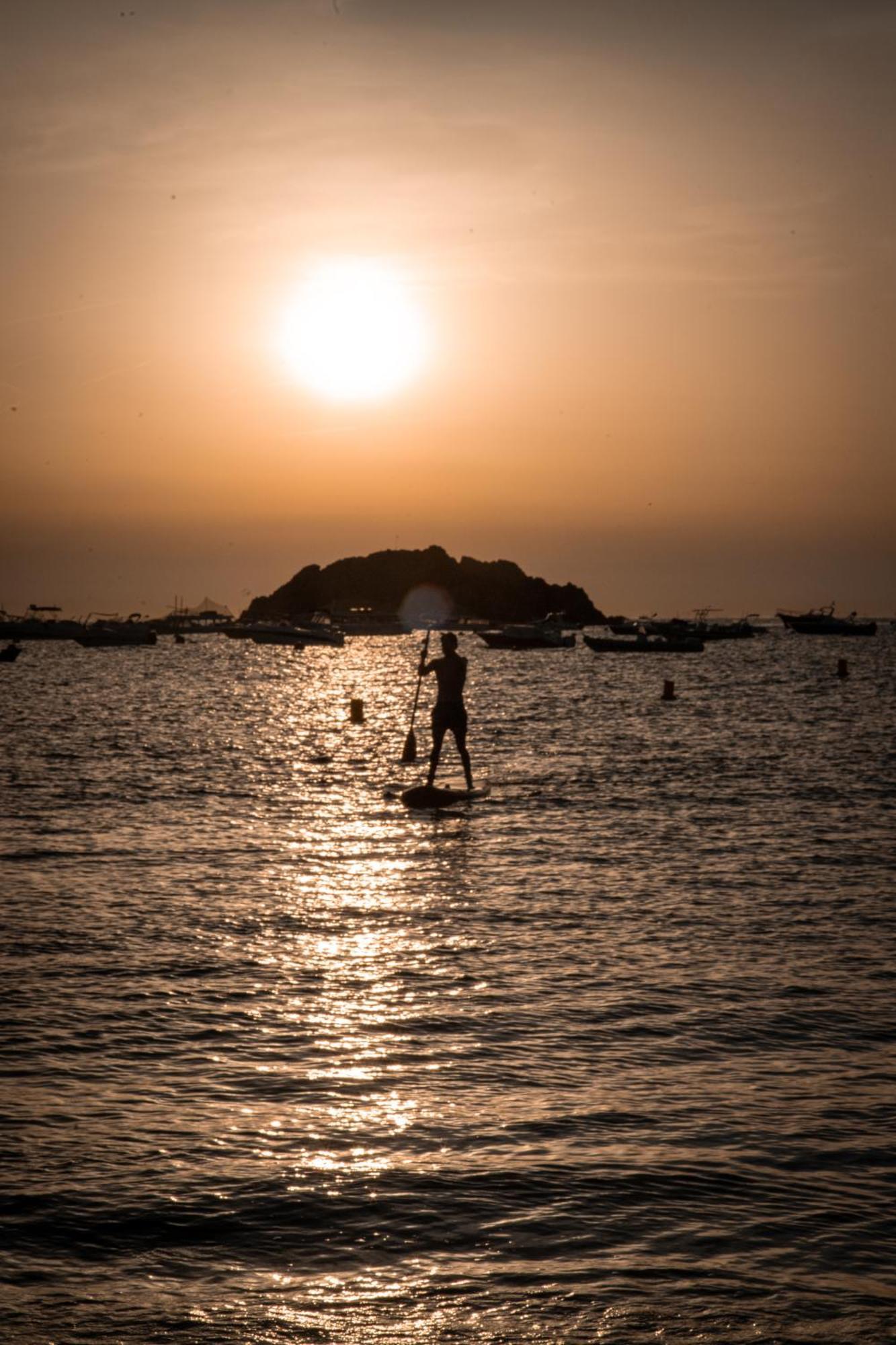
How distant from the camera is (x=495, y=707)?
2480 inches

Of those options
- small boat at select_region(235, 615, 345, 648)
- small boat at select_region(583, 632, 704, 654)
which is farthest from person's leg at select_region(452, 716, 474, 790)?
small boat at select_region(235, 615, 345, 648)

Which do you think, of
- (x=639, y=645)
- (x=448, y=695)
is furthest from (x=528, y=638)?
(x=448, y=695)

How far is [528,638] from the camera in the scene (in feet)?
528

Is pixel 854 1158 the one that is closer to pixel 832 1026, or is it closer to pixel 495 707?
pixel 832 1026

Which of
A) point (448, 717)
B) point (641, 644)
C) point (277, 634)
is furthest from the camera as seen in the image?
point (277, 634)

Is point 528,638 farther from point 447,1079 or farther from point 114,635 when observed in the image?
point 447,1079

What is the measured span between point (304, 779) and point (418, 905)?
15.7 metres

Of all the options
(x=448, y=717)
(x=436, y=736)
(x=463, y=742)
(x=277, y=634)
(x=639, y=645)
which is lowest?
(x=463, y=742)

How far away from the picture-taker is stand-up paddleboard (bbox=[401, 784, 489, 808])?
24938 millimetres

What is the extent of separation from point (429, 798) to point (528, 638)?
136 meters

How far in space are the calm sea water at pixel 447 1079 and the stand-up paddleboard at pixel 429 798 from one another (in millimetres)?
1348

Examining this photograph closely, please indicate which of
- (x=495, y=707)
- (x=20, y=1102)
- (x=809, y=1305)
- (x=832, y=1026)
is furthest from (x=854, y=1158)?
(x=495, y=707)

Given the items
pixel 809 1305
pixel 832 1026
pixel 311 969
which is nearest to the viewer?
pixel 809 1305

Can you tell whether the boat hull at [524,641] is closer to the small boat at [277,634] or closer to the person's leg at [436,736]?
the small boat at [277,634]
